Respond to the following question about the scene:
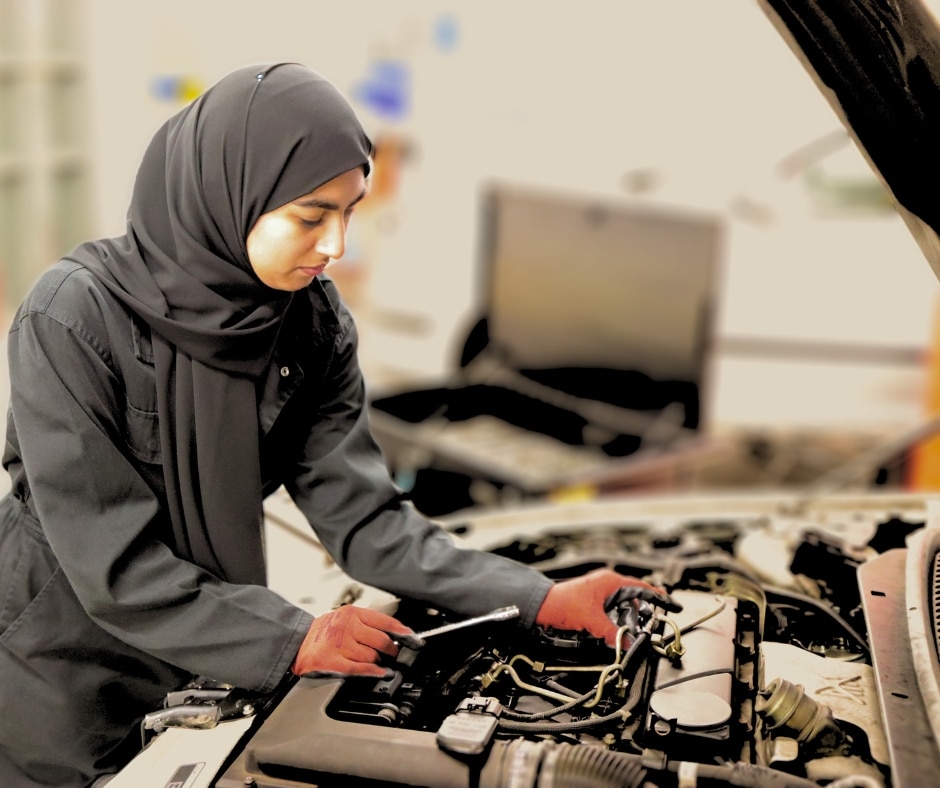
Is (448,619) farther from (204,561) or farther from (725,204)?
(725,204)

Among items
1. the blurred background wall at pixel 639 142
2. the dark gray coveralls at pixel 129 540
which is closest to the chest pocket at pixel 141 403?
the dark gray coveralls at pixel 129 540

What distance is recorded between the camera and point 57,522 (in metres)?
1.25

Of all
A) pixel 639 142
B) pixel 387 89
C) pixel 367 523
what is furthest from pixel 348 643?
pixel 387 89

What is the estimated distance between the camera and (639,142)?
4.62 m

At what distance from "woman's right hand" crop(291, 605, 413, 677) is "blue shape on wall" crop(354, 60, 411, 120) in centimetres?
434

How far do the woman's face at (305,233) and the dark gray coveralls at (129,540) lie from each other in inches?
6.0

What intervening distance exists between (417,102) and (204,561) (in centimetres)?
426

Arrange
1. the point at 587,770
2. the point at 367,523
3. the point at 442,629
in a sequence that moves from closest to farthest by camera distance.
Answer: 1. the point at 587,770
2. the point at 442,629
3. the point at 367,523

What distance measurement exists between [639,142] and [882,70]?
3.46 metres

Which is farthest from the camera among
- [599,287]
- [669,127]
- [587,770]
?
[669,127]

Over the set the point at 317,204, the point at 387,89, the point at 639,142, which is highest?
the point at 317,204

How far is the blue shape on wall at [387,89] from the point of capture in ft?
17.3

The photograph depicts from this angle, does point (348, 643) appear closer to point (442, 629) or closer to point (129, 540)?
point (442, 629)

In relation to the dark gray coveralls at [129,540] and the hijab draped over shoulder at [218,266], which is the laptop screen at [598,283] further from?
the hijab draped over shoulder at [218,266]
